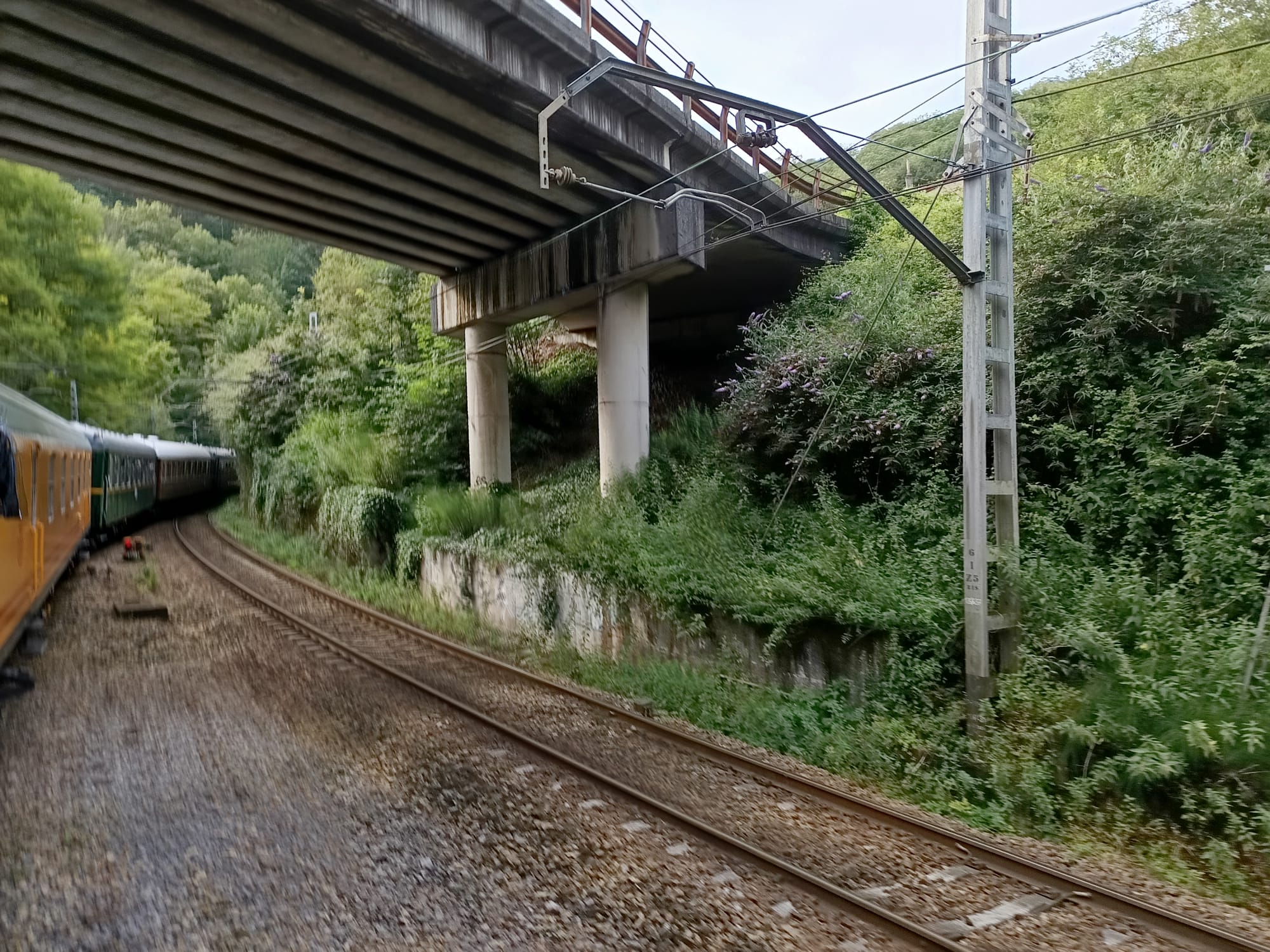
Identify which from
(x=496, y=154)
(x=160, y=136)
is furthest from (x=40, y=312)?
(x=496, y=154)

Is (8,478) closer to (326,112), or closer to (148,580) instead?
(326,112)

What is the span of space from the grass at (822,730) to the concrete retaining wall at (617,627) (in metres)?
0.18

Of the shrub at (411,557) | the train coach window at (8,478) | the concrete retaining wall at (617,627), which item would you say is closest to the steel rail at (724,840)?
the concrete retaining wall at (617,627)

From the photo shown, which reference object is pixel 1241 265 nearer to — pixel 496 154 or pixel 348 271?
pixel 496 154

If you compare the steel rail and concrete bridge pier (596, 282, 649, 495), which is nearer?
the steel rail

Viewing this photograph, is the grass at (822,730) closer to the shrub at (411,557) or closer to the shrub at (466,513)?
the shrub at (466,513)

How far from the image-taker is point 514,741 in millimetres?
7520

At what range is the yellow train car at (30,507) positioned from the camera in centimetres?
745

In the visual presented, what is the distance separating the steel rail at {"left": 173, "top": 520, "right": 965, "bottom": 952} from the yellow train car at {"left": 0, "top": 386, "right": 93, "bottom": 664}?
3672 mm

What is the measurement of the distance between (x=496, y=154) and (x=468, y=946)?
1066 cm

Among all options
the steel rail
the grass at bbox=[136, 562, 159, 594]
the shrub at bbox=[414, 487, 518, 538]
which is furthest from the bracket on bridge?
the grass at bbox=[136, 562, 159, 594]

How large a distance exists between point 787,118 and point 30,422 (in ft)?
31.4

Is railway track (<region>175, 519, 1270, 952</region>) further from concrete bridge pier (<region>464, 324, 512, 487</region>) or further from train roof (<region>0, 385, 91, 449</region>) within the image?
concrete bridge pier (<region>464, 324, 512, 487</region>)

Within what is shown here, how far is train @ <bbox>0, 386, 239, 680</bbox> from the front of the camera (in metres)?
7.62
